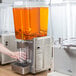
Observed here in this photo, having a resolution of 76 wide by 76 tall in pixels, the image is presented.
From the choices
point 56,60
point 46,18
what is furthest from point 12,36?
point 56,60

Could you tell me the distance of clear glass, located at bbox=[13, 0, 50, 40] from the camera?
152 cm

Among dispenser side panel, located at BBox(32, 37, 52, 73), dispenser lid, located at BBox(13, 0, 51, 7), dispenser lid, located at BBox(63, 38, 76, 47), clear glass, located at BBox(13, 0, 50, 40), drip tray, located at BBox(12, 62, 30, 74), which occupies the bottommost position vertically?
drip tray, located at BBox(12, 62, 30, 74)

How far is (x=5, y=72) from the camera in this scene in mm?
1986

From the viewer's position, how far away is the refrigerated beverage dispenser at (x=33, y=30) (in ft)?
5.00

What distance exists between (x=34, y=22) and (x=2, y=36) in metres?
0.85

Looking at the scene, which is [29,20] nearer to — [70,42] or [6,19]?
[70,42]

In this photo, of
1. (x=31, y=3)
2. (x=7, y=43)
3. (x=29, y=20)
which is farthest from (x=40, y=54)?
(x=7, y=43)

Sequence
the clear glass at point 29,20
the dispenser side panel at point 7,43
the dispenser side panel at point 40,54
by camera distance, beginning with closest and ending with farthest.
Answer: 1. the clear glass at point 29,20
2. the dispenser side panel at point 40,54
3. the dispenser side panel at point 7,43

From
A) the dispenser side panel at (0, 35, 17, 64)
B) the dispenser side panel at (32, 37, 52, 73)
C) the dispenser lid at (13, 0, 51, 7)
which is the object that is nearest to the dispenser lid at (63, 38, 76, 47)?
the dispenser lid at (13, 0, 51, 7)

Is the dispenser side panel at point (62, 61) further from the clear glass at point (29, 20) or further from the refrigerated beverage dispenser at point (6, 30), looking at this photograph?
the refrigerated beverage dispenser at point (6, 30)

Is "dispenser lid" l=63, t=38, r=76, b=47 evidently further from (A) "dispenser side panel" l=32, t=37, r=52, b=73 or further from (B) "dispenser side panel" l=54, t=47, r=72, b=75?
(A) "dispenser side panel" l=32, t=37, r=52, b=73

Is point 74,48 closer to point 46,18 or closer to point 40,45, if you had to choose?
point 46,18

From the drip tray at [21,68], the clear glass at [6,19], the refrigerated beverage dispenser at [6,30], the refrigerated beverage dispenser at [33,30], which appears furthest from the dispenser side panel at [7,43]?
the refrigerated beverage dispenser at [33,30]

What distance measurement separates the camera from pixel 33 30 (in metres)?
1.55
